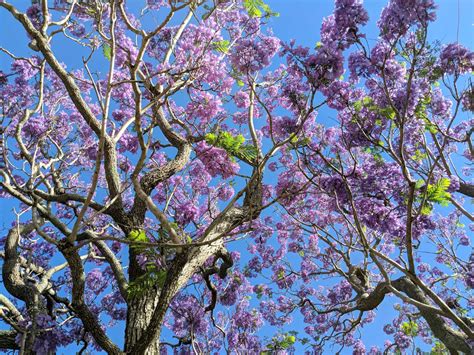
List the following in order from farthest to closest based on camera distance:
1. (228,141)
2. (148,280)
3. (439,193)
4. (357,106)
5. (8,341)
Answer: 1. (8,341)
2. (148,280)
3. (357,106)
4. (228,141)
5. (439,193)

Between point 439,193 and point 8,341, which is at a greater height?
point 8,341

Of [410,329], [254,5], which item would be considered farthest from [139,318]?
[410,329]

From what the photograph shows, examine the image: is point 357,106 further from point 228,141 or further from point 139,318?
point 139,318

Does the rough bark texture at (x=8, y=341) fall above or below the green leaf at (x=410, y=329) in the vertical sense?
above

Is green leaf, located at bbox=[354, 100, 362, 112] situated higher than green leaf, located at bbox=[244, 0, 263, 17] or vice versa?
green leaf, located at bbox=[244, 0, 263, 17]

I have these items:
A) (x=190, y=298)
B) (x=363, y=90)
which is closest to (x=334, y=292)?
(x=190, y=298)

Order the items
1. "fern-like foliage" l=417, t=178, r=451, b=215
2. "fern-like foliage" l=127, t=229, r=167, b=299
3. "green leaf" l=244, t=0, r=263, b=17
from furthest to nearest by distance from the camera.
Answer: "green leaf" l=244, t=0, r=263, b=17, "fern-like foliage" l=127, t=229, r=167, b=299, "fern-like foliage" l=417, t=178, r=451, b=215

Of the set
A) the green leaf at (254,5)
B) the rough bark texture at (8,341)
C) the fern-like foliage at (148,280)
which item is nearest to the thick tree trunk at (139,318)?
the fern-like foliage at (148,280)

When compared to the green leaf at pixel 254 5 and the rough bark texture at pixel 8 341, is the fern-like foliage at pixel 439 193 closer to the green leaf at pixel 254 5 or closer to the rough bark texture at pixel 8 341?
the green leaf at pixel 254 5

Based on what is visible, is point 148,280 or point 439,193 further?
point 148,280

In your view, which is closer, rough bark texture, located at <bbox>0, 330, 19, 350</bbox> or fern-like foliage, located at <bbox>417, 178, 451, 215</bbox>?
fern-like foliage, located at <bbox>417, 178, 451, 215</bbox>

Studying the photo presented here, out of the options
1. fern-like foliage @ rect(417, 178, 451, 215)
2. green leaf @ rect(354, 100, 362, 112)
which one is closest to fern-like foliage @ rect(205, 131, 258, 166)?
green leaf @ rect(354, 100, 362, 112)

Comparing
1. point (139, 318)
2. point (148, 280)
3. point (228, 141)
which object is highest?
point (228, 141)

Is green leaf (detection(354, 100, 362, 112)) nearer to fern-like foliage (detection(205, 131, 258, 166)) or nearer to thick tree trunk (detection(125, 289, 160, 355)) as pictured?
fern-like foliage (detection(205, 131, 258, 166))
